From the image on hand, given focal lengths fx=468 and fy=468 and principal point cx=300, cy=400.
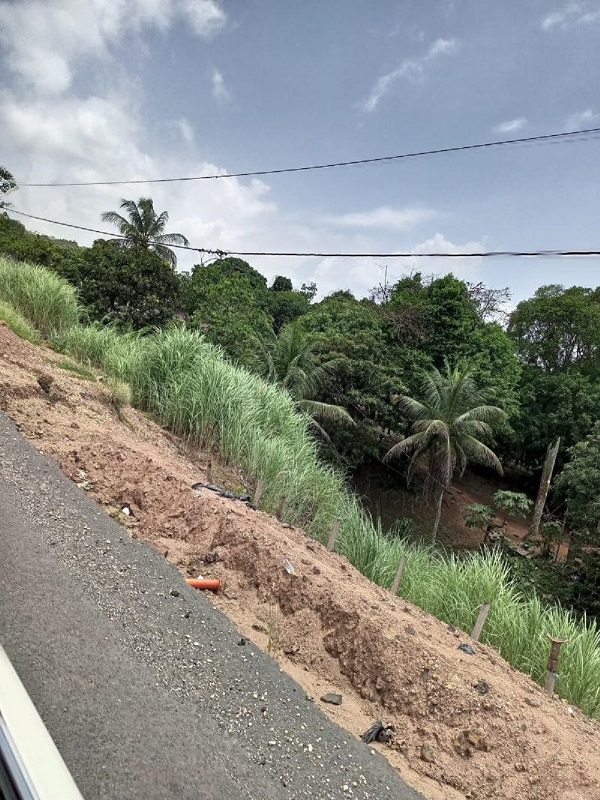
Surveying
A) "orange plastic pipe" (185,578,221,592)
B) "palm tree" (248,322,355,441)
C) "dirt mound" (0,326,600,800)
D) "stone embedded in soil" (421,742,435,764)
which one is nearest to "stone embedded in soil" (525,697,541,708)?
"dirt mound" (0,326,600,800)

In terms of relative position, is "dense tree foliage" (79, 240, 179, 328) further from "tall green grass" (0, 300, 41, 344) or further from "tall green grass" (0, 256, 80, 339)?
"tall green grass" (0, 300, 41, 344)

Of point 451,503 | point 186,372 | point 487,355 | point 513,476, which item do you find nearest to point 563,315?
point 487,355

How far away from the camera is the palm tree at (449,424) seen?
16359 millimetres

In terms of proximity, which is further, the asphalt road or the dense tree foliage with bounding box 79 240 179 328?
the dense tree foliage with bounding box 79 240 179 328

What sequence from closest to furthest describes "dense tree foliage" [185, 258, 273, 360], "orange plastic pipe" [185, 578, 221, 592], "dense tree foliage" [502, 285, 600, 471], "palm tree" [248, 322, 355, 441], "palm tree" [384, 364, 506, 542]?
1. "orange plastic pipe" [185, 578, 221, 592]
2. "dense tree foliage" [185, 258, 273, 360]
3. "palm tree" [248, 322, 355, 441]
4. "palm tree" [384, 364, 506, 542]
5. "dense tree foliage" [502, 285, 600, 471]

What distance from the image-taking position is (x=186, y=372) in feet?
26.8

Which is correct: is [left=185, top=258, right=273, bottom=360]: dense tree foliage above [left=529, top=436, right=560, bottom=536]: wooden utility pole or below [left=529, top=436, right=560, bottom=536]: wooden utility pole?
above

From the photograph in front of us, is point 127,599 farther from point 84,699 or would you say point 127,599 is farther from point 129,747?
point 129,747

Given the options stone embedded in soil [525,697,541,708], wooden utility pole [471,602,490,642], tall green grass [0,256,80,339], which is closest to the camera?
stone embedded in soil [525,697,541,708]

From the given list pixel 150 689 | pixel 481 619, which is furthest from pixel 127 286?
pixel 150 689

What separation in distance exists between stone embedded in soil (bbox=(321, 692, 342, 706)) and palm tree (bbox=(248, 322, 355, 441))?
1206 centimetres

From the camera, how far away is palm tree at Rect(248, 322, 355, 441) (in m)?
15.1

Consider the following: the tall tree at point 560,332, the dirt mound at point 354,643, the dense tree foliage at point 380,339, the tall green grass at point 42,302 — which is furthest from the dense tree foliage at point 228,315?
the tall tree at point 560,332

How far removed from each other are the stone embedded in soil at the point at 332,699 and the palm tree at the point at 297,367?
1206 cm
